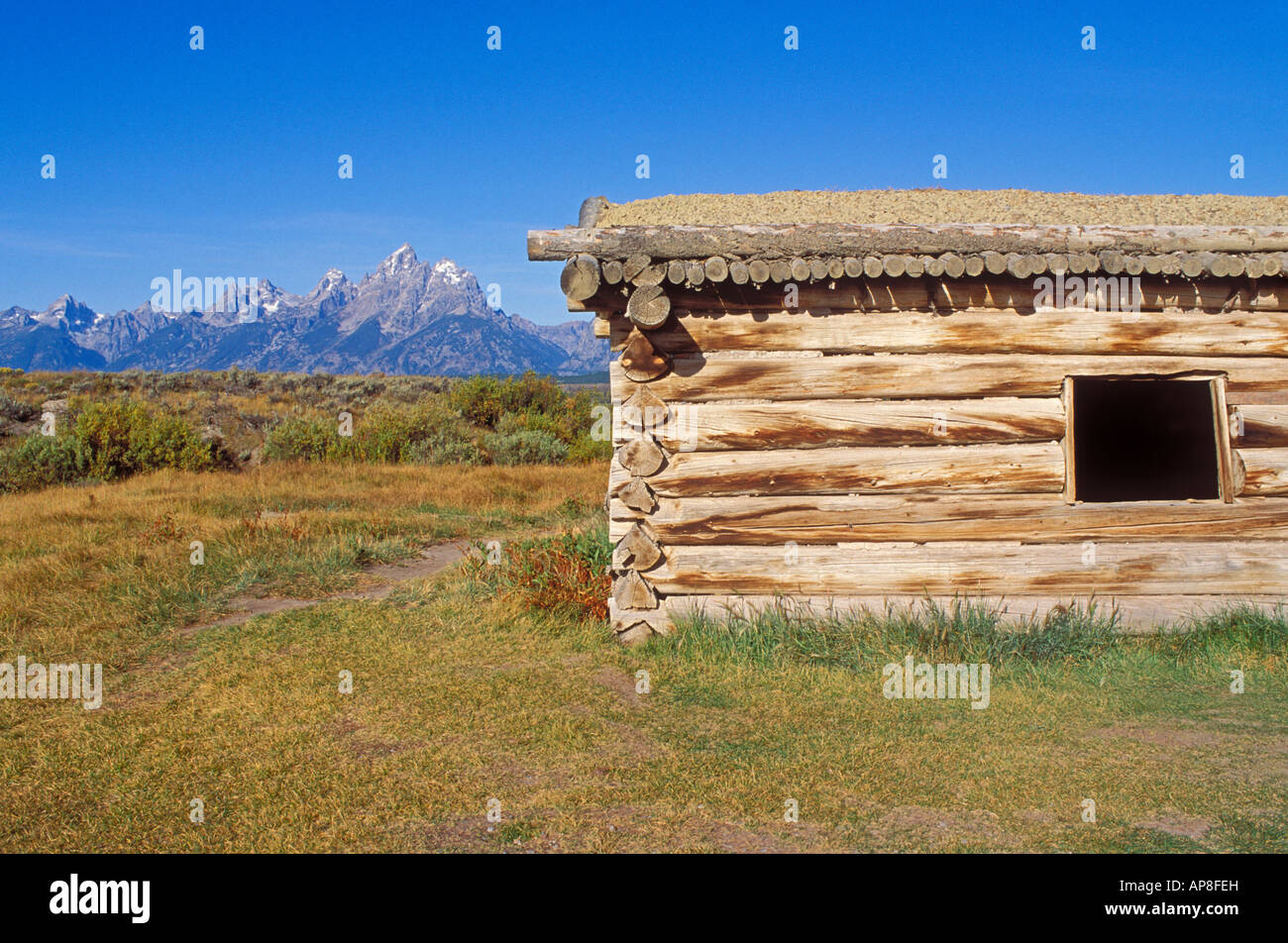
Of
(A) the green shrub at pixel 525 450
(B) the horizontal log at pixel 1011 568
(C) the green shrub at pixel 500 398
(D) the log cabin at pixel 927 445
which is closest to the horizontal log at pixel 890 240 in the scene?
(D) the log cabin at pixel 927 445

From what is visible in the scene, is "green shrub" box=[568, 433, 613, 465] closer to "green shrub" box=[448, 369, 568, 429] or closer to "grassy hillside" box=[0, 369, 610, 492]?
"grassy hillside" box=[0, 369, 610, 492]

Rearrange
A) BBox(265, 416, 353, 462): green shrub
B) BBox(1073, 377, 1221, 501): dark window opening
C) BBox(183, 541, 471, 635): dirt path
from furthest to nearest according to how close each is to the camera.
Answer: BBox(265, 416, 353, 462): green shrub
BBox(1073, 377, 1221, 501): dark window opening
BBox(183, 541, 471, 635): dirt path

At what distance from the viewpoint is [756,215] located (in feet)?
22.8

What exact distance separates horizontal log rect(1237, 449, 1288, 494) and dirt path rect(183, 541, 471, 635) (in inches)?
280

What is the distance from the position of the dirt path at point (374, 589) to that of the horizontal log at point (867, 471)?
3594 mm

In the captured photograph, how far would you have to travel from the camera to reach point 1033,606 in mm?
6512

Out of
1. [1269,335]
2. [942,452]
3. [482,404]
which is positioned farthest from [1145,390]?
[482,404]

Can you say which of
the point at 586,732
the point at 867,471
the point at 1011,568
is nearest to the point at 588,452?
the point at 867,471

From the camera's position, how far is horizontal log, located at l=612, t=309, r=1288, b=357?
6352 millimetres

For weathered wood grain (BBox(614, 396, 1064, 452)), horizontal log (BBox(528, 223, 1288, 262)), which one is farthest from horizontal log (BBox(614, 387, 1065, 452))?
horizontal log (BBox(528, 223, 1288, 262))

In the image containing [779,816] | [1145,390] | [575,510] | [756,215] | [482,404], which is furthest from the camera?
[482,404]

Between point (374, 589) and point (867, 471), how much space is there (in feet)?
16.9

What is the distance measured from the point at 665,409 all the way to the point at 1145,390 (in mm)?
7407
